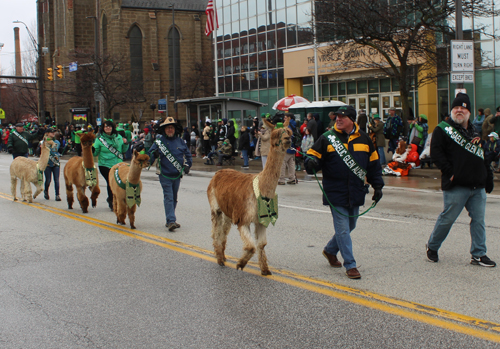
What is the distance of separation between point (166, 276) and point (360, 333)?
266cm

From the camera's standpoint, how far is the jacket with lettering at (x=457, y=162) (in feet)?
19.9

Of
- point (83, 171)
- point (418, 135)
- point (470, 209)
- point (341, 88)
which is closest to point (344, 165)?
point (470, 209)

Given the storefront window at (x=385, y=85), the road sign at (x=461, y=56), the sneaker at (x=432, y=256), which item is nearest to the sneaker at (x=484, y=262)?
the sneaker at (x=432, y=256)

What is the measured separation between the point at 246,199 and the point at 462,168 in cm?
Answer: 239

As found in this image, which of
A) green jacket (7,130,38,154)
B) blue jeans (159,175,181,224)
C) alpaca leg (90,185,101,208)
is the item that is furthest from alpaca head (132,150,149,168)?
green jacket (7,130,38,154)

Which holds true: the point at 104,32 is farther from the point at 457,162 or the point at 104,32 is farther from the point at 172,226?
the point at 457,162

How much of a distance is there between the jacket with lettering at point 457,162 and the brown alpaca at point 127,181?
4577 mm

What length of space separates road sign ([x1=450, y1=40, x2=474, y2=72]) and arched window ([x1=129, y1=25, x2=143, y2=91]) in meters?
46.7

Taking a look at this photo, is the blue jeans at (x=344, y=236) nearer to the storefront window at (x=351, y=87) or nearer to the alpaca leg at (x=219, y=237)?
the alpaca leg at (x=219, y=237)

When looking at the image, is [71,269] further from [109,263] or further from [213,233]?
[213,233]

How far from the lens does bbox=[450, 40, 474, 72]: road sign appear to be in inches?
549

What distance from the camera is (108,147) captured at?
1096cm

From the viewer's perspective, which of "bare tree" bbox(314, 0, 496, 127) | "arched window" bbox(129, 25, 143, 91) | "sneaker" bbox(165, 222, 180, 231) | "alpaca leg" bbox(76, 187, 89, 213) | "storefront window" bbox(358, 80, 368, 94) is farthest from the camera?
"arched window" bbox(129, 25, 143, 91)

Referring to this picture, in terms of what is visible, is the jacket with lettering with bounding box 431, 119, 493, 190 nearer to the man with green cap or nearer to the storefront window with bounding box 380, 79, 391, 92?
the man with green cap
